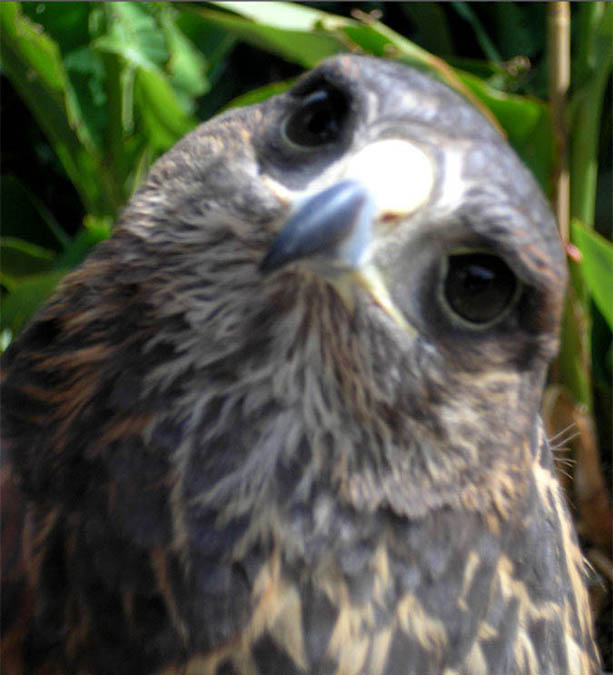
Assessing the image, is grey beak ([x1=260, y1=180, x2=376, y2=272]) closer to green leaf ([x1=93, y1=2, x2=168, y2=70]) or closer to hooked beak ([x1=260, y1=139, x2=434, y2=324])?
hooked beak ([x1=260, y1=139, x2=434, y2=324])

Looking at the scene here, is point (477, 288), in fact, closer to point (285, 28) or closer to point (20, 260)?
point (285, 28)

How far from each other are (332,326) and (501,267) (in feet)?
0.55

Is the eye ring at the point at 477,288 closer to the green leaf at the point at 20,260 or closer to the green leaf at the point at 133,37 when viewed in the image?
the green leaf at the point at 133,37

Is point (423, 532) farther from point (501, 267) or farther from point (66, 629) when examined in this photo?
point (66, 629)

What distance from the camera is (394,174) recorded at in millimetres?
753

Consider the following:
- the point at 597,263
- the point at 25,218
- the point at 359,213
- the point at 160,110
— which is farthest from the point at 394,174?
the point at 25,218

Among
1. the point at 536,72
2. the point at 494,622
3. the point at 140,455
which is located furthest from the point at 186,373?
the point at 536,72

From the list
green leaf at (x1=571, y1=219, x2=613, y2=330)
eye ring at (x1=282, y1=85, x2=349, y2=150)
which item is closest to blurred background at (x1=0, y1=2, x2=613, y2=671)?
green leaf at (x1=571, y1=219, x2=613, y2=330)

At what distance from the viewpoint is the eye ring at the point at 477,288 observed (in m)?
0.80

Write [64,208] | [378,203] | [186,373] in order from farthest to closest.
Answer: [64,208], [186,373], [378,203]

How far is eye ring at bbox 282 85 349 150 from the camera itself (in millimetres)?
847

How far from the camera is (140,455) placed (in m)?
0.89

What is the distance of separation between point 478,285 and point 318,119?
0.77 feet

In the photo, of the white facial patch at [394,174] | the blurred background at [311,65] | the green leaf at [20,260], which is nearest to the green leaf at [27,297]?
the blurred background at [311,65]
